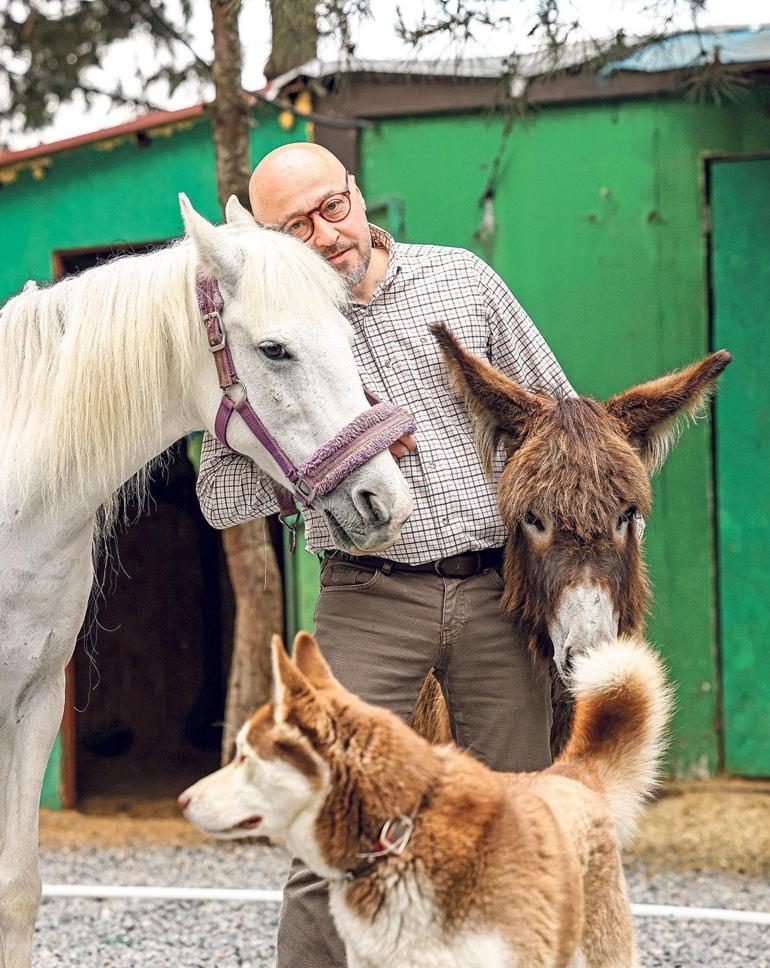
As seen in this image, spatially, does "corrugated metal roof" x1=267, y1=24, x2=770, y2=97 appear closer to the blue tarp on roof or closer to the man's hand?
the blue tarp on roof

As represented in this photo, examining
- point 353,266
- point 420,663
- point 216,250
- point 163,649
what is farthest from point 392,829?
point 163,649

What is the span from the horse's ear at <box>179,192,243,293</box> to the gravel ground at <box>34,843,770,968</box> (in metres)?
2.79

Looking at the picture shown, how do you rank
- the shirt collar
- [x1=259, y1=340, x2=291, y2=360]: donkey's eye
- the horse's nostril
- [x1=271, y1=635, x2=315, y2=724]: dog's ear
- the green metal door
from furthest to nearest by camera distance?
the green metal door
the shirt collar
[x1=259, y1=340, x2=291, y2=360]: donkey's eye
the horse's nostril
[x1=271, y1=635, x2=315, y2=724]: dog's ear

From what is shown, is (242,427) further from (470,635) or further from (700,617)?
(700,617)

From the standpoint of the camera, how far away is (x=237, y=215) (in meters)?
3.16

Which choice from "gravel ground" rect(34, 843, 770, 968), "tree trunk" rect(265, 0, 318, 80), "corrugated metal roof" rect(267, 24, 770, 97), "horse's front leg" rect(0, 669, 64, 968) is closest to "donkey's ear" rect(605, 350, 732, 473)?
"horse's front leg" rect(0, 669, 64, 968)

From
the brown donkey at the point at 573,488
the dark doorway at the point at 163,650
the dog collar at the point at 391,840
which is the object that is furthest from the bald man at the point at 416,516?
the dark doorway at the point at 163,650

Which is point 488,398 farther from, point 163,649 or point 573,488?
point 163,649

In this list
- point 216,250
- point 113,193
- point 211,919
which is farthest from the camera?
point 113,193

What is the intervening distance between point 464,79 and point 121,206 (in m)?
1.93

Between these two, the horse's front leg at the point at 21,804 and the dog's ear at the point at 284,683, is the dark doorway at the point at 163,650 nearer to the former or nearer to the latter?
the horse's front leg at the point at 21,804

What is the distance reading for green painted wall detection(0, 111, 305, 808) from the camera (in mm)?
6488

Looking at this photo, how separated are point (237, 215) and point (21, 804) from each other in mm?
1522

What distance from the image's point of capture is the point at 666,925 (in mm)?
4797
